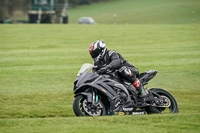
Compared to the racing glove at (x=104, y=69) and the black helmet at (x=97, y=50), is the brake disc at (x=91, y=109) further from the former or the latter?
the black helmet at (x=97, y=50)

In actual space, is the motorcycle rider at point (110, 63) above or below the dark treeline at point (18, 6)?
below

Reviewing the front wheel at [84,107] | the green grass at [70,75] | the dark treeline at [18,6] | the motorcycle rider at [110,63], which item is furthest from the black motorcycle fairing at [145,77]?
the dark treeline at [18,6]

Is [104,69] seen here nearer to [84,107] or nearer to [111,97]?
[111,97]

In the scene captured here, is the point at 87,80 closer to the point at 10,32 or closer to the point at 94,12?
the point at 10,32

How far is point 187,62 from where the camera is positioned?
18688mm

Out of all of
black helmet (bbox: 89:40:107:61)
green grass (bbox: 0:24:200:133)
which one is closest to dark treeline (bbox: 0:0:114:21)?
green grass (bbox: 0:24:200:133)

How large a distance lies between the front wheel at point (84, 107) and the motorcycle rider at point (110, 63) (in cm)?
72

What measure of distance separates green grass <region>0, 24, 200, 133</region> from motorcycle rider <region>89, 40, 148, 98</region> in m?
1.05

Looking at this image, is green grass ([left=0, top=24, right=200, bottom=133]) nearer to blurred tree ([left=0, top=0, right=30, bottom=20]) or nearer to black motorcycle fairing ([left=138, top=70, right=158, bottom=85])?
black motorcycle fairing ([left=138, top=70, right=158, bottom=85])

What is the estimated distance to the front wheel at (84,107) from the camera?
8227mm

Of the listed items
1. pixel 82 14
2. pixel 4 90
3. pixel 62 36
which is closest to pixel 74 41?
pixel 62 36

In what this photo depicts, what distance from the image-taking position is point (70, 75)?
51.0 feet

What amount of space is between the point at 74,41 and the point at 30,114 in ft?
60.7

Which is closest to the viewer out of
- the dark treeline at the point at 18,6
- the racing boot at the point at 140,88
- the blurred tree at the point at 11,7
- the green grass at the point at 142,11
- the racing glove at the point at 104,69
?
the racing glove at the point at 104,69
